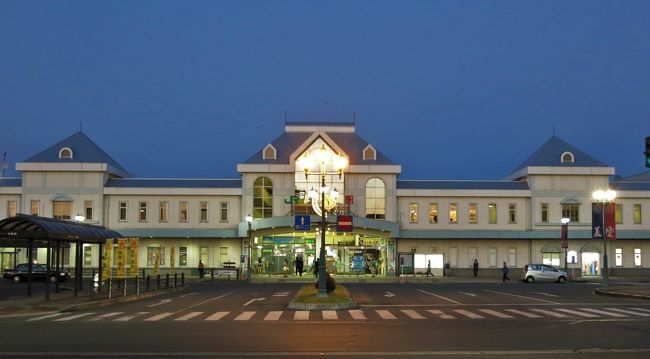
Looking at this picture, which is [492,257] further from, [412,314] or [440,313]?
[412,314]

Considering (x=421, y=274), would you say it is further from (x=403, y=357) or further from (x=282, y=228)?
(x=403, y=357)

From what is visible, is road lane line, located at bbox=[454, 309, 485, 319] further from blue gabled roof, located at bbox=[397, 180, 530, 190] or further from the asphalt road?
blue gabled roof, located at bbox=[397, 180, 530, 190]

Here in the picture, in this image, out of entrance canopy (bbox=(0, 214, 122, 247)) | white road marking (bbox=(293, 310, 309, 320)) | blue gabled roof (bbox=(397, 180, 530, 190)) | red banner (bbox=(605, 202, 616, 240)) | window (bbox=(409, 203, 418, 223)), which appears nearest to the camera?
white road marking (bbox=(293, 310, 309, 320))

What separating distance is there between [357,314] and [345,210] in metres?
39.8

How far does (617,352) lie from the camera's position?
15.1 m

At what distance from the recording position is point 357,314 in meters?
25.5

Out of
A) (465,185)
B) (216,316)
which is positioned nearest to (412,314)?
(216,316)

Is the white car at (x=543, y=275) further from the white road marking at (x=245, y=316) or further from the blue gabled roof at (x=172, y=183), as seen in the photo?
the white road marking at (x=245, y=316)

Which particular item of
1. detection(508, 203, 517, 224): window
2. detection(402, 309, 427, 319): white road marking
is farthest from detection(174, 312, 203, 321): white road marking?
detection(508, 203, 517, 224): window

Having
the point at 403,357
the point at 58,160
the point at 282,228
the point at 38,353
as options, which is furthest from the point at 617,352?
the point at 58,160

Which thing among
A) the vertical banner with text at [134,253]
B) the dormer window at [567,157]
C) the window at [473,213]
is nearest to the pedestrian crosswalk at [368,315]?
the vertical banner with text at [134,253]

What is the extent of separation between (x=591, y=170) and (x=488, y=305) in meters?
42.4

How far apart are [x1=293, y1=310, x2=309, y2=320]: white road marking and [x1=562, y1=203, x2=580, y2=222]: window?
4679cm

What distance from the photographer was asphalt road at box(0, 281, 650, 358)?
15336 millimetres
